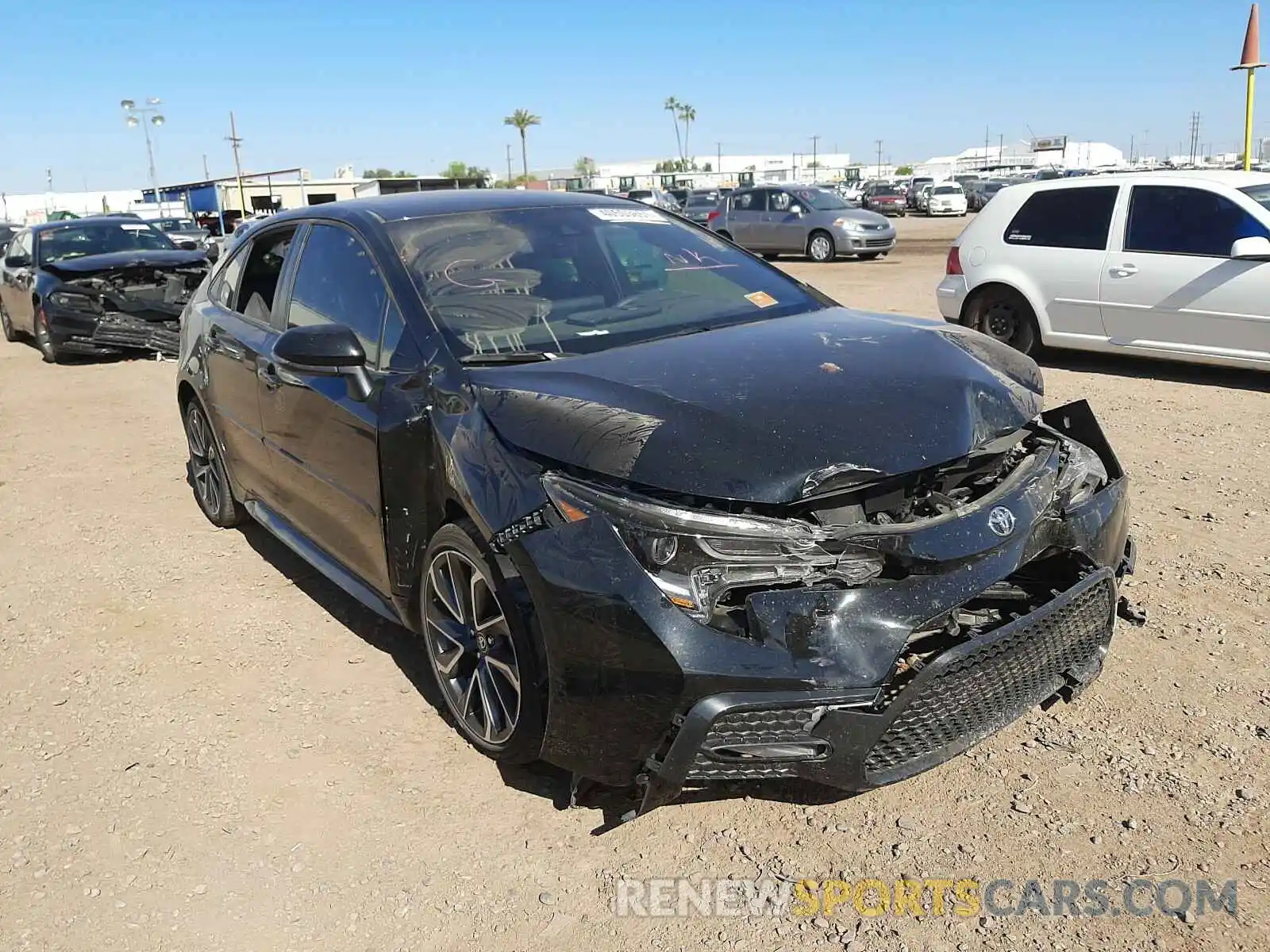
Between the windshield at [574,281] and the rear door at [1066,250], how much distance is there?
5.03m

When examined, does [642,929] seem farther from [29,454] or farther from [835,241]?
[835,241]

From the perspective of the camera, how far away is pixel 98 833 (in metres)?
2.96

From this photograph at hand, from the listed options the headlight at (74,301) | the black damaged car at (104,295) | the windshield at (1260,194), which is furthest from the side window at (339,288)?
the headlight at (74,301)

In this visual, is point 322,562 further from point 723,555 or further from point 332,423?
point 723,555

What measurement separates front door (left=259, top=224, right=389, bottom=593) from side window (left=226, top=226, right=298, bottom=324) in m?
0.30

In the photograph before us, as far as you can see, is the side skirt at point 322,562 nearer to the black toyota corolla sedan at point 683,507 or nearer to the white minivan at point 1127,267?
the black toyota corolla sedan at point 683,507

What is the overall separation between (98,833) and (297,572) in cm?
200

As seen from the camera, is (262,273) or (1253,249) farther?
(1253,249)

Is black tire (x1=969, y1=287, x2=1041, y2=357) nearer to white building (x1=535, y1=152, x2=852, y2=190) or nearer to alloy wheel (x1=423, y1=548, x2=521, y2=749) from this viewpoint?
alloy wheel (x1=423, y1=548, x2=521, y2=749)

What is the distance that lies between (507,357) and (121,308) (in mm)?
9968

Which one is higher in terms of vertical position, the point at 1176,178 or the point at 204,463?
the point at 1176,178

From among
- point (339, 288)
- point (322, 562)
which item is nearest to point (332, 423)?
point (339, 288)

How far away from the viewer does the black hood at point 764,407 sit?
2.54 meters

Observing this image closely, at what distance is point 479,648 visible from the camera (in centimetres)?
306
